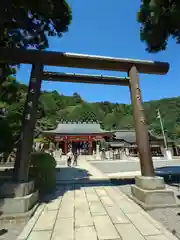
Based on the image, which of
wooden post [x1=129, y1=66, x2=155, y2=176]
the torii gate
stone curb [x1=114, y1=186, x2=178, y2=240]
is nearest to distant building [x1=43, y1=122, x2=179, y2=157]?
the torii gate

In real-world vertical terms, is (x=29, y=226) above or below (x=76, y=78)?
below

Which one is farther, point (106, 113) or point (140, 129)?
point (106, 113)

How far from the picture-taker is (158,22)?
700 centimetres

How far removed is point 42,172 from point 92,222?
3085 mm

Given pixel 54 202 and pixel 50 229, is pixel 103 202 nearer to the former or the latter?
pixel 54 202

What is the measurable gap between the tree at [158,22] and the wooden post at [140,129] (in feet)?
8.40

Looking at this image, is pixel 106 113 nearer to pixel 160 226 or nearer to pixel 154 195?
pixel 154 195

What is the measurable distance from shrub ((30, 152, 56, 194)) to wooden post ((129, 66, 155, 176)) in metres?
3.36

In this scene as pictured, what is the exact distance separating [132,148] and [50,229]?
26931mm

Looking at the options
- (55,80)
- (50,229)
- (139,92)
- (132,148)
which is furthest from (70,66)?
(132,148)

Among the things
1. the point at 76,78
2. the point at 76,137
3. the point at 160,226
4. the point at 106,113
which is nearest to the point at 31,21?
the point at 76,78

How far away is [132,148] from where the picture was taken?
95.3 ft

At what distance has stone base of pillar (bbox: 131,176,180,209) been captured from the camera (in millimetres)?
4594

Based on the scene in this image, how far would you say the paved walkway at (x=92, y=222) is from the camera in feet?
10.3
